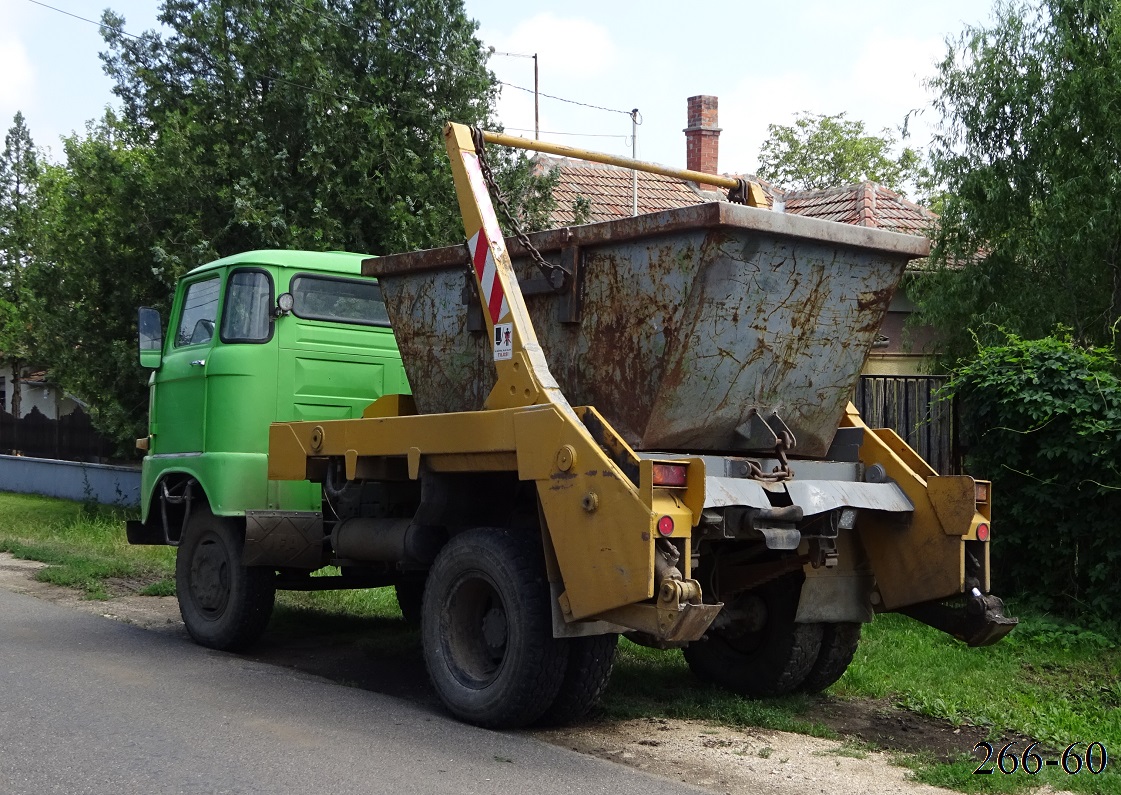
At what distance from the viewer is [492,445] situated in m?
5.98

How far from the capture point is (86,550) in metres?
13.4

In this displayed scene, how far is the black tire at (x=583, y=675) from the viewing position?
19.4 feet

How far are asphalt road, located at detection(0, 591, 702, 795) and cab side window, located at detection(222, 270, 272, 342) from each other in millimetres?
2116

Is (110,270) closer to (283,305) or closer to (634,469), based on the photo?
(283,305)

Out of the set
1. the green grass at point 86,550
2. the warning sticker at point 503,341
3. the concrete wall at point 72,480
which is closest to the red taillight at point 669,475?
the warning sticker at point 503,341

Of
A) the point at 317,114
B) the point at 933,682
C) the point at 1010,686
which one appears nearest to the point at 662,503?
the point at 933,682

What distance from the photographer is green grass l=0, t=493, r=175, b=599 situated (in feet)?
36.9

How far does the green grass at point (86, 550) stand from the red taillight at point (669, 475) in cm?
666

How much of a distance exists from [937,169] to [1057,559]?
6698 mm

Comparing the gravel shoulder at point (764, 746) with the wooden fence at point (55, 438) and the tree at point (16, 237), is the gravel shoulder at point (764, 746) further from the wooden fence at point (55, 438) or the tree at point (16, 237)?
the tree at point (16, 237)

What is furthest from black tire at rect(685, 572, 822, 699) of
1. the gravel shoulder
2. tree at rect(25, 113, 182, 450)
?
tree at rect(25, 113, 182, 450)

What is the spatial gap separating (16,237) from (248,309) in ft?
103

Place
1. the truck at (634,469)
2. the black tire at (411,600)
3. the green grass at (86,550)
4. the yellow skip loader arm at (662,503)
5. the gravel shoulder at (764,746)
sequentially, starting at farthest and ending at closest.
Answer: the green grass at (86,550) < the black tire at (411,600) < the truck at (634,469) < the yellow skip loader arm at (662,503) < the gravel shoulder at (764,746)

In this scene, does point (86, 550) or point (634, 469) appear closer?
point (634, 469)
